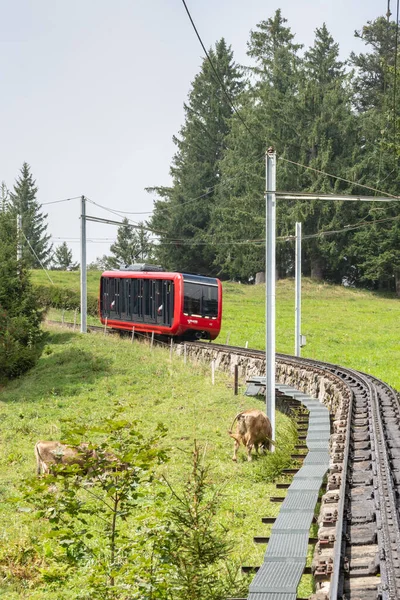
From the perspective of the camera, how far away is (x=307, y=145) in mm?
72750

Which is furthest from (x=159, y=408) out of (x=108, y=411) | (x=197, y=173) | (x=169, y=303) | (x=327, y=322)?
(x=197, y=173)

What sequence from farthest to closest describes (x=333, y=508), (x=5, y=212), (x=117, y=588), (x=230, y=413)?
1. (x=5, y=212)
2. (x=230, y=413)
3. (x=333, y=508)
4. (x=117, y=588)

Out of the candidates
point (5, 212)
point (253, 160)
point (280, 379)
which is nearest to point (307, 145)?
point (253, 160)

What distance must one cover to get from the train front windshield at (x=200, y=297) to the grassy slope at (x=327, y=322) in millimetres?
5174

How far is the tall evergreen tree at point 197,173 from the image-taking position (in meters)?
82.3

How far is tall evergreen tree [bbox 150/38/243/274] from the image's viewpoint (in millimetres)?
82312

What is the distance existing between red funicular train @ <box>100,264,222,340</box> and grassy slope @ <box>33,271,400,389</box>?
4675 mm

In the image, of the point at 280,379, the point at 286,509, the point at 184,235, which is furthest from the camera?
the point at 184,235

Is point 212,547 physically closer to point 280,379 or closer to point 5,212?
point 280,379

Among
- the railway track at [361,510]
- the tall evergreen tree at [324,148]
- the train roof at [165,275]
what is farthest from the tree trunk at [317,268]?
the railway track at [361,510]

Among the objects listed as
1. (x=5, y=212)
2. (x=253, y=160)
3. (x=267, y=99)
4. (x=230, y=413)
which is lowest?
(x=230, y=413)

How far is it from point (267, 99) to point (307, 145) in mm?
5315

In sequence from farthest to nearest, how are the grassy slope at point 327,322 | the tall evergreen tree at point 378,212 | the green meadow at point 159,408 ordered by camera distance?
the tall evergreen tree at point 378,212 → the grassy slope at point 327,322 → the green meadow at point 159,408

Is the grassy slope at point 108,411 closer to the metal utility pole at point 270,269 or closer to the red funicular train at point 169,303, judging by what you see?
the red funicular train at point 169,303
